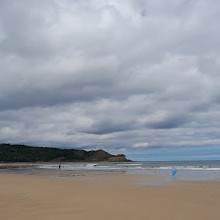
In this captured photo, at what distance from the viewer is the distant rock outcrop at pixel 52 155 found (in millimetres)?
147962

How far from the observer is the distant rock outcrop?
147962mm

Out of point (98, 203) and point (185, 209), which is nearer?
point (185, 209)

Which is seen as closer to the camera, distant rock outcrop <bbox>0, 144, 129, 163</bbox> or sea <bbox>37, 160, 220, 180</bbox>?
sea <bbox>37, 160, 220, 180</bbox>

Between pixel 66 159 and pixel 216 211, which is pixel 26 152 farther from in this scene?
pixel 216 211

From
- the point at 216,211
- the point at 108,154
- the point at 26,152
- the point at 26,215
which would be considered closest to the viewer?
the point at 26,215

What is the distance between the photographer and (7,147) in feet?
546

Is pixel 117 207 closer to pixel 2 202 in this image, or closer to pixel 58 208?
pixel 58 208

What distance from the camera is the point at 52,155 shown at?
534 feet

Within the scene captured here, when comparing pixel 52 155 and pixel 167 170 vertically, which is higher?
pixel 52 155

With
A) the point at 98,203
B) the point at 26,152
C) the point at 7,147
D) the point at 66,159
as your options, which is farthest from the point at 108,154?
the point at 98,203

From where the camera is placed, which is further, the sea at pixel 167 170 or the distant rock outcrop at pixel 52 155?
the distant rock outcrop at pixel 52 155

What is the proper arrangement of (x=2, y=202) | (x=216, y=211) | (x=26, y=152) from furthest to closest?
1. (x=26, y=152)
2. (x=2, y=202)
3. (x=216, y=211)

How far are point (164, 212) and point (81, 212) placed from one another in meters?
2.74

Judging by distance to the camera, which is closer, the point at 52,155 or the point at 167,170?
the point at 167,170
